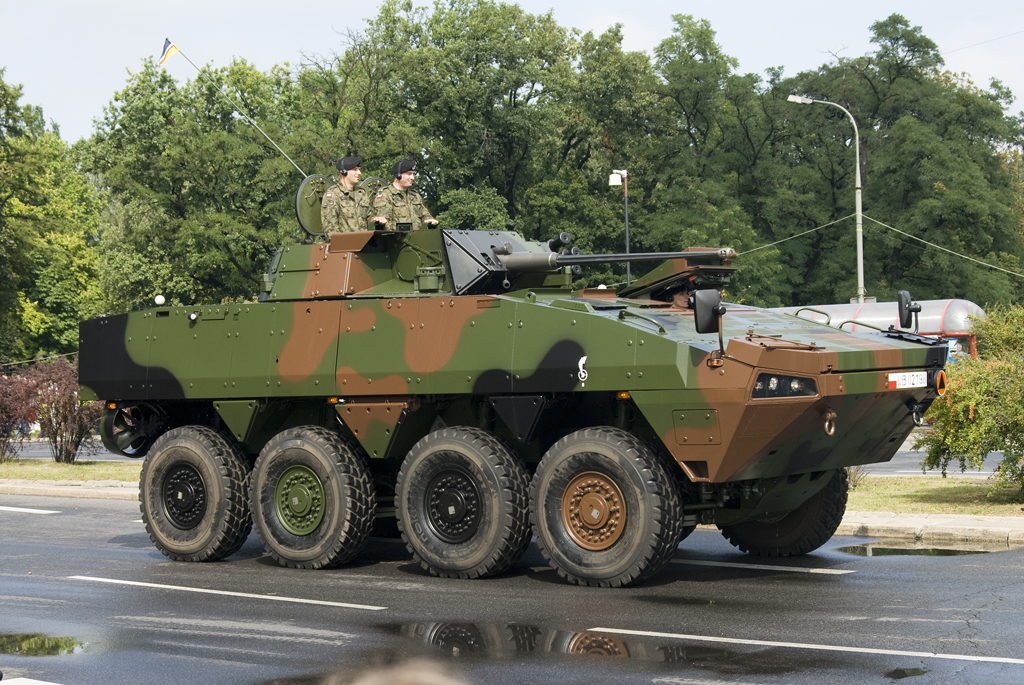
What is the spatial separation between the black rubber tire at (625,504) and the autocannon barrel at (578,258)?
1.62 meters

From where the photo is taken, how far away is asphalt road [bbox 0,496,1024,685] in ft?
22.5

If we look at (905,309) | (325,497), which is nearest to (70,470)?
(325,497)

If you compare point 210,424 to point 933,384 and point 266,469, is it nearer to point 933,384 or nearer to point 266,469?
point 266,469

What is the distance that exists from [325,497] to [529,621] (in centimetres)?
314

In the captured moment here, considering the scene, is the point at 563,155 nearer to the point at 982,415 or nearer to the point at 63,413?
the point at 63,413

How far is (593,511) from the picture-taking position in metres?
9.48

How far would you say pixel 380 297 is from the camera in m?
10.9

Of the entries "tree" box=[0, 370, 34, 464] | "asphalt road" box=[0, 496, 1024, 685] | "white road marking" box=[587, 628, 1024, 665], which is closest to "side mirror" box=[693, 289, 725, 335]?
"asphalt road" box=[0, 496, 1024, 685]

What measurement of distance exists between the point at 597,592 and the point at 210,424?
492 centimetres

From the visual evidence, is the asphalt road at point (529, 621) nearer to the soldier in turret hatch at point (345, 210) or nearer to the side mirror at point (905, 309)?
the side mirror at point (905, 309)

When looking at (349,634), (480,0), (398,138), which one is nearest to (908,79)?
(480,0)

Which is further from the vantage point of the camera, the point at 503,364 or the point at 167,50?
the point at 167,50

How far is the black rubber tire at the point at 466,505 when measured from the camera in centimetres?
992

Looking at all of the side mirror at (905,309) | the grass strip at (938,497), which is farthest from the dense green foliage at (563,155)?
the side mirror at (905,309)
